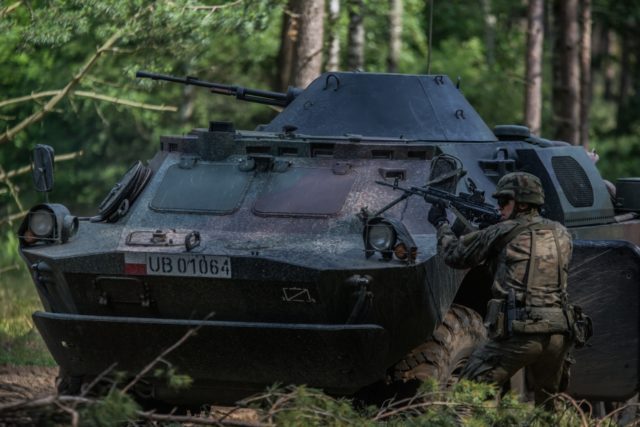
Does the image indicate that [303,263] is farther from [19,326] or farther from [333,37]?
[333,37]

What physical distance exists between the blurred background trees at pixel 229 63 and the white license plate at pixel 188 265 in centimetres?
319

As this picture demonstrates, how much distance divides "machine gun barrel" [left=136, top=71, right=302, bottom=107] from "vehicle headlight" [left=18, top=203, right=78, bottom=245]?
2664 mm

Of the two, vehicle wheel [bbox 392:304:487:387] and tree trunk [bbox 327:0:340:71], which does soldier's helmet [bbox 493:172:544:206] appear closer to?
vehicle wheel [bbox 392:304:487:387]

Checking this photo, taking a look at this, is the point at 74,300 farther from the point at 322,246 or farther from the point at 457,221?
the point at 457,221

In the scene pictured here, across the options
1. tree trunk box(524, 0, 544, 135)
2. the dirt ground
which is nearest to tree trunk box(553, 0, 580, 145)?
tree trunk box(524, 0, 544, 135)

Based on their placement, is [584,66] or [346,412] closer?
[346,412]

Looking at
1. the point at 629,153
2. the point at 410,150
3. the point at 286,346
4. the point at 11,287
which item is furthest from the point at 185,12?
the point at 629,153

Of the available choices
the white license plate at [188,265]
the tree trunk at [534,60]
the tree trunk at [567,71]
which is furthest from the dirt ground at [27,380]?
the tree trunk at [534,60]

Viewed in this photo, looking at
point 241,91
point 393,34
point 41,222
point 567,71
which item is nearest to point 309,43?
point 241,91

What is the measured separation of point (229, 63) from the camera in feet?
82.7

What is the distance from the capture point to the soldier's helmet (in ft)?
26.9

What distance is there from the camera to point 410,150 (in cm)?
920

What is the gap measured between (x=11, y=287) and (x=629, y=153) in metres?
18.6

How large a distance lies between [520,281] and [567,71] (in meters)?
12.8
